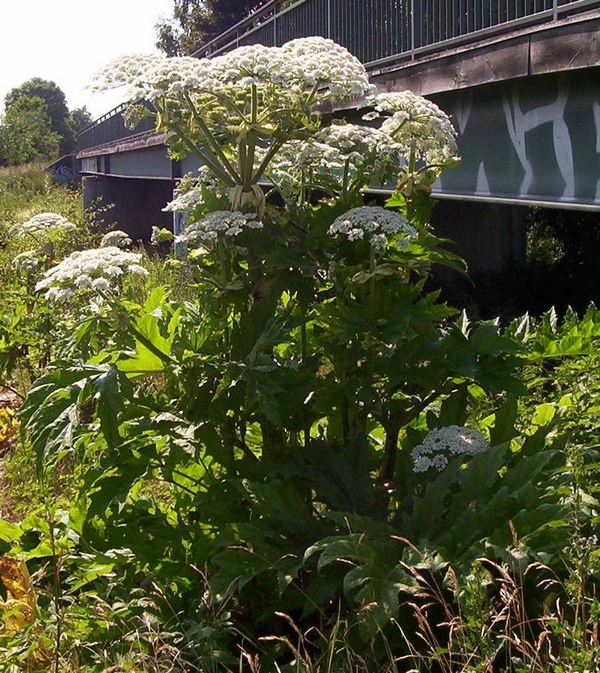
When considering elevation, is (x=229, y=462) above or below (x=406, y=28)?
below

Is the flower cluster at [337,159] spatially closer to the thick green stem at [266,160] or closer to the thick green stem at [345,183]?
the thick green stem at [345,183]

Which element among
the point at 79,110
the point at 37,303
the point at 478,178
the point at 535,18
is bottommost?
the point at 37,303

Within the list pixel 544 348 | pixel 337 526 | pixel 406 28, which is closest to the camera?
pixel 337 526

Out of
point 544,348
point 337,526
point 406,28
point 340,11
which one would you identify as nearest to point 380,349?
point 337,526

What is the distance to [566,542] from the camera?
10.8ft

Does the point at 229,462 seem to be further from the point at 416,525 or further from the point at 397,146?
the point at 397,146

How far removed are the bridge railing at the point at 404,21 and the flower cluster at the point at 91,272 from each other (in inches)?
174

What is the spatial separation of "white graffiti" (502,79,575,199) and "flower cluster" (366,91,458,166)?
281 cm

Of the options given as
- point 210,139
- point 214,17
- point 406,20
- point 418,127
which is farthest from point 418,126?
point 214,17

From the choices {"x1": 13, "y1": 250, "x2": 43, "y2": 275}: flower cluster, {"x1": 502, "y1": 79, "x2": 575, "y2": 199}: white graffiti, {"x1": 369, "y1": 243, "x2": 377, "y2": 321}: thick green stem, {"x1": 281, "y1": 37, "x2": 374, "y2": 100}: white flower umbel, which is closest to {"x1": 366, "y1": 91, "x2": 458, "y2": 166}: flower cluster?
{"x1": 281, "y1": 37, "x2": 374, "y2": 100}: white flower umbel

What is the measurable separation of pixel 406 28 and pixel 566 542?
8.35 meters

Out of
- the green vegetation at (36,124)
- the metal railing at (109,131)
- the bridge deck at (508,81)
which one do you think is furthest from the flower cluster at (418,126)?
the green vegetation at (36,124)

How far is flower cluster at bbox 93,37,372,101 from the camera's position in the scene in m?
4.21

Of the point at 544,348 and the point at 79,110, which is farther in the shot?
the point at 79,110
